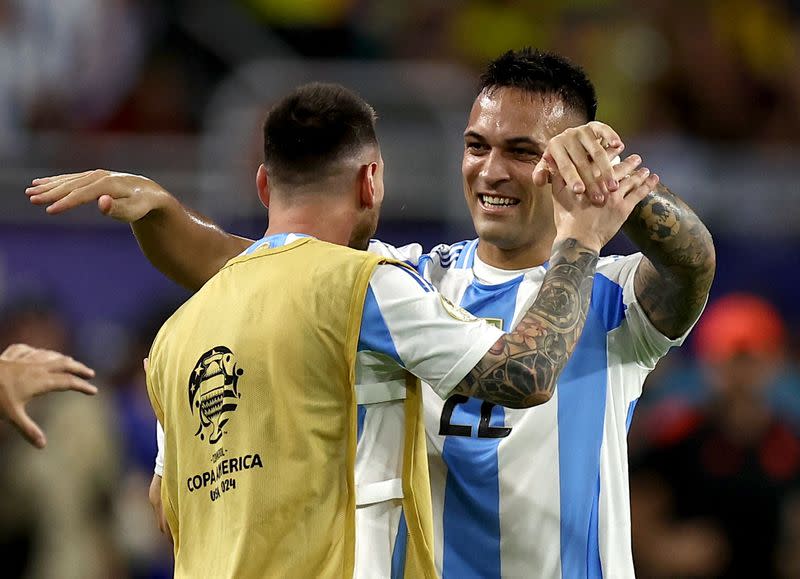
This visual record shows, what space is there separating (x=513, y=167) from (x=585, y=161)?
2.11 ft

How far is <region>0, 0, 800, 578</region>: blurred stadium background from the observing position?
7.88 metres

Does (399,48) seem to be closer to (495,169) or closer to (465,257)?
(465,257)

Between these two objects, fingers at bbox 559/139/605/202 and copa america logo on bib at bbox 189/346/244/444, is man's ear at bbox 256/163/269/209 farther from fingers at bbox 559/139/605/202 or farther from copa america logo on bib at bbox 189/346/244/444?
fingers at bbox 559/139/605/202

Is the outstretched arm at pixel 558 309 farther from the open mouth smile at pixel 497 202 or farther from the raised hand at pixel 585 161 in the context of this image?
the open mouth smile at pixel 497 202

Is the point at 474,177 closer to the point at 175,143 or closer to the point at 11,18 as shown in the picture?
the point at 175,143

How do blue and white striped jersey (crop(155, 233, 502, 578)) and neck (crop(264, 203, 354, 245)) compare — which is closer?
blue and white striped jersey (crop(155, 233, 502, 578))

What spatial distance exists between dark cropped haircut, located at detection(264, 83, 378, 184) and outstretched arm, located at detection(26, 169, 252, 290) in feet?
1.64

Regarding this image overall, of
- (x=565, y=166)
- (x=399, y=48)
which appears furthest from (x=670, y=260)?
(x=399, y=48)

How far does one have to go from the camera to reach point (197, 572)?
3480 mm

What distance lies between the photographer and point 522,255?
168 inches

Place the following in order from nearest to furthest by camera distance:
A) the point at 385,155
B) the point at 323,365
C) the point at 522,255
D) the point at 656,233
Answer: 1. the point at 323,365
2. the point at 656,233
3. the point at 522,255
4. the point at 385,155

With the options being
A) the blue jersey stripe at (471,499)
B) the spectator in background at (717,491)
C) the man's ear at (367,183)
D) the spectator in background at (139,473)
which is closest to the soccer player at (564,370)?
the blue jersey stripe at (471,499)

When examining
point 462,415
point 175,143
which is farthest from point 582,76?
point 175,143

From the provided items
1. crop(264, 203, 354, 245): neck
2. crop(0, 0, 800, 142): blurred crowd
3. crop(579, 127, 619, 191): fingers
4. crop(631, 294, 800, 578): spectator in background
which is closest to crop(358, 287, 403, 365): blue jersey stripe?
crop(264, 203, 354, 245): neck
